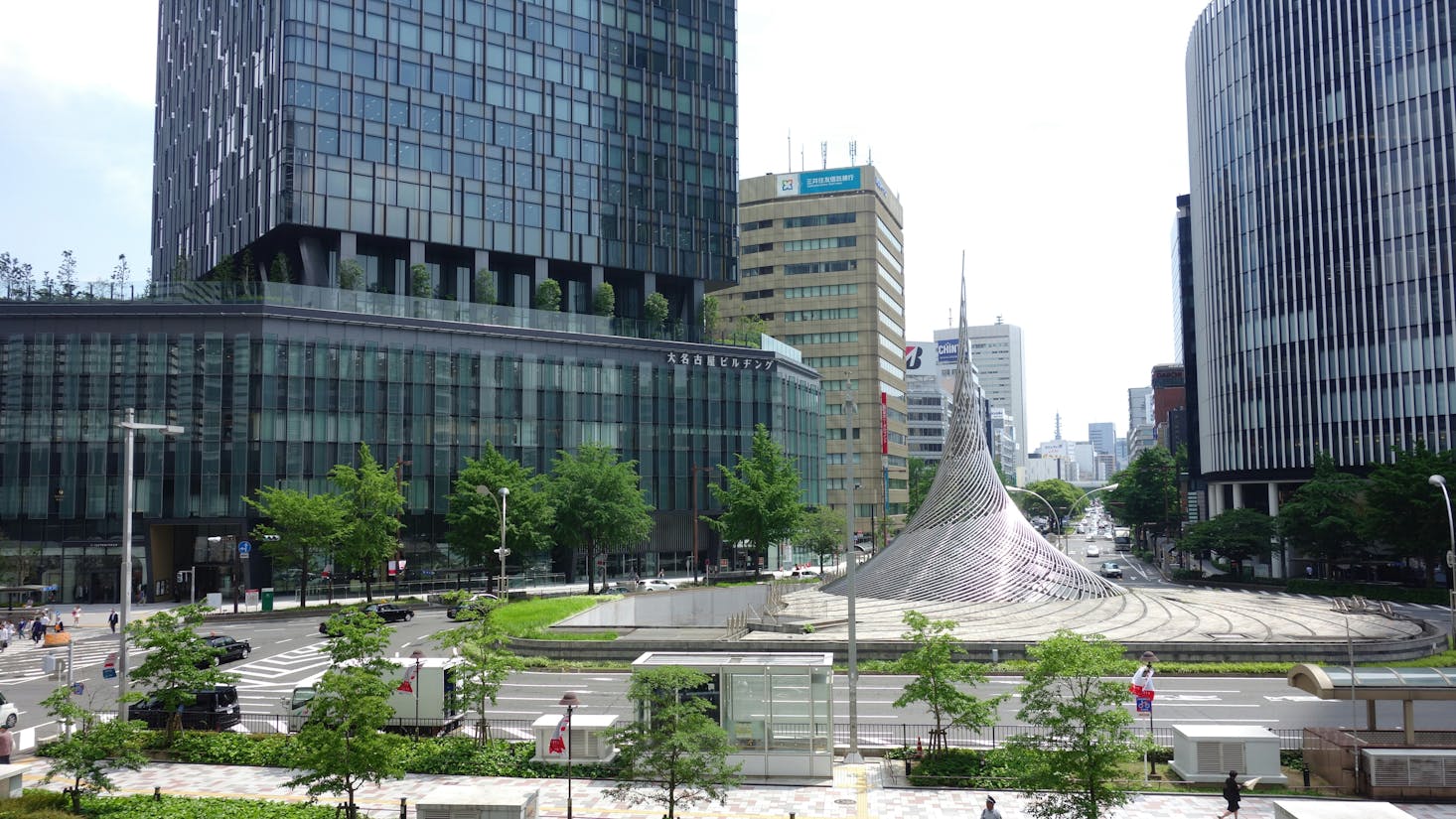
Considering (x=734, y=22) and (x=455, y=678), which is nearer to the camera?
(x=455, y=678)

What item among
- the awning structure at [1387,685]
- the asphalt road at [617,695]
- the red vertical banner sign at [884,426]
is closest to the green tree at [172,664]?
the asphalt road at [617,695]

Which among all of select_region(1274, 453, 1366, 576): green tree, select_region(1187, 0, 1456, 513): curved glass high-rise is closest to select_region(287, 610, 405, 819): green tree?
select_region(1274, 453, 1366, 576): green tree

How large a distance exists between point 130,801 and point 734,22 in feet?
286

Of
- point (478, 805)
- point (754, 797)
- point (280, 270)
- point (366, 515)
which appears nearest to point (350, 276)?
point (280, 270)

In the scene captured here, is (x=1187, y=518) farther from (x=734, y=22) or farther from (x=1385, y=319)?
(x=734, y=22)

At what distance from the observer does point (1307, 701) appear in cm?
3139

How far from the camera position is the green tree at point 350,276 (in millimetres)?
71562

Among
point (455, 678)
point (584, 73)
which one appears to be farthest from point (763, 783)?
point (584, 73)

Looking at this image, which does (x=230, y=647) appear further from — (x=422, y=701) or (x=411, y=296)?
(x=411, y=296)

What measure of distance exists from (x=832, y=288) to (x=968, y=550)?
70.9 meters

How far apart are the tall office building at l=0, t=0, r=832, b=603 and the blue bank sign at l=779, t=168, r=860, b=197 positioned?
28647mm

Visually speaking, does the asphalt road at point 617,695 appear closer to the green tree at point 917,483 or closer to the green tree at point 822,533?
the green tree at point 822,533

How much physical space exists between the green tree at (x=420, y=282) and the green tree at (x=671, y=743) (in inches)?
2318

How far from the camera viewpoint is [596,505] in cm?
6550
